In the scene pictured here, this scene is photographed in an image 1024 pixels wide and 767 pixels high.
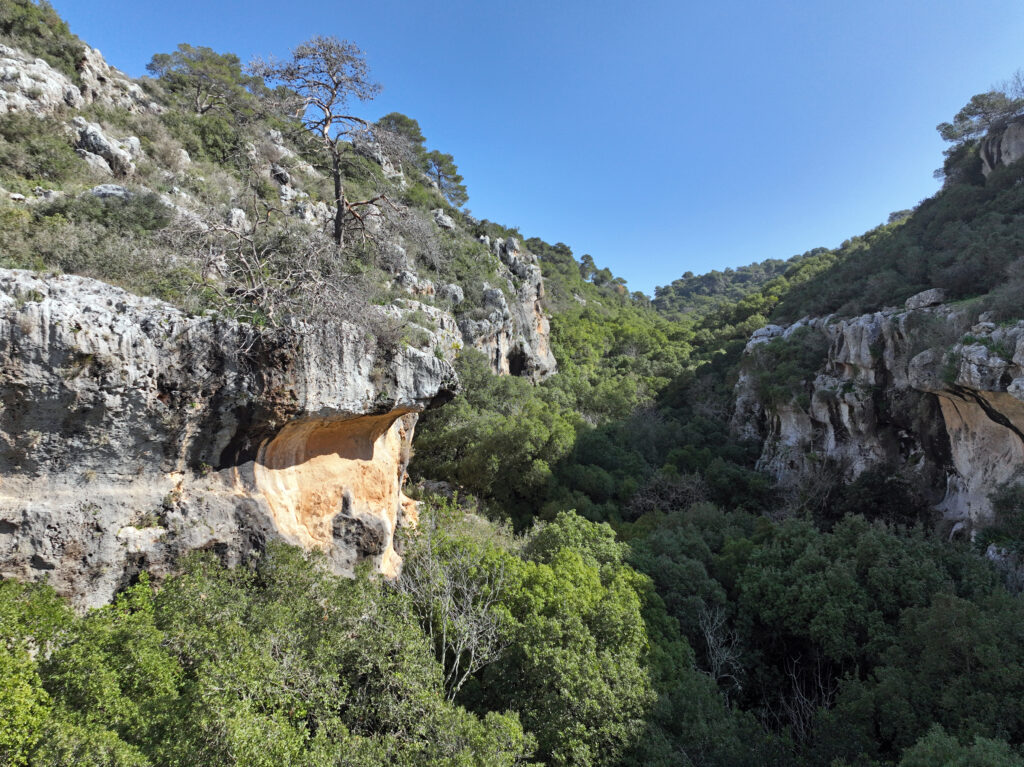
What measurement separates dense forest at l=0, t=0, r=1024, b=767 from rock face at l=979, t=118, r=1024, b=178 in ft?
19.8

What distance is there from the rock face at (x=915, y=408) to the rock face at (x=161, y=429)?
18.4 m

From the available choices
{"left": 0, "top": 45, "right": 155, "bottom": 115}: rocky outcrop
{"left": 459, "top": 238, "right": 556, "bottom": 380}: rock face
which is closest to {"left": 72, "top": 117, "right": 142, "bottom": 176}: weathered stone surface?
{"left": 0, "top": 45, "right": 155, "bottom": 115}: rocky outcrop

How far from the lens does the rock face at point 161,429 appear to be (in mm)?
6840

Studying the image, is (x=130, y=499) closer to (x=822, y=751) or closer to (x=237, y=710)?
(x=237, y=710)

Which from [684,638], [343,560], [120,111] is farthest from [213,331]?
[120,111]

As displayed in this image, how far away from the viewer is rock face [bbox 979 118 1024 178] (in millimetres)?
27922

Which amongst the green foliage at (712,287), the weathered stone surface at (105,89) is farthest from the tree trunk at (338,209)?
the green foliage at (712,287)

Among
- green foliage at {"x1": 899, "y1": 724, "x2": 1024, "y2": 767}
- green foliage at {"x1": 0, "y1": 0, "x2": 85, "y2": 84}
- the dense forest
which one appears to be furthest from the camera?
green foliage at {"x1": 0, "y1": 0, "x2": 85, "y2": 84}

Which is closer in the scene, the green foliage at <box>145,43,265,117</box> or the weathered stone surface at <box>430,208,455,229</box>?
the green foliage at <box>145,43,265,117</box>

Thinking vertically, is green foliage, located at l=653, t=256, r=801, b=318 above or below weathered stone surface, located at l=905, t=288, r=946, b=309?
above

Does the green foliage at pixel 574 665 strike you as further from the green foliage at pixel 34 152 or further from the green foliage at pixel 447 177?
the green foliage at pixel 447 177

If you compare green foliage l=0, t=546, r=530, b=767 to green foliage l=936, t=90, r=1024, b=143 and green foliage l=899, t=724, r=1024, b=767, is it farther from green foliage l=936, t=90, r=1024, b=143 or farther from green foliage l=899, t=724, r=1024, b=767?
green foliage l=936, t=90, r=1024, b=143

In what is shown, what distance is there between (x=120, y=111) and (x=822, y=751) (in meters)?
30.6

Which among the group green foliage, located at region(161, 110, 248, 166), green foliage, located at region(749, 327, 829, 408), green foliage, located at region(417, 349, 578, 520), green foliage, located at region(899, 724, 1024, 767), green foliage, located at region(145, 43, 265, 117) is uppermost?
green foliage, located at region(145, 43, 265, 117)
